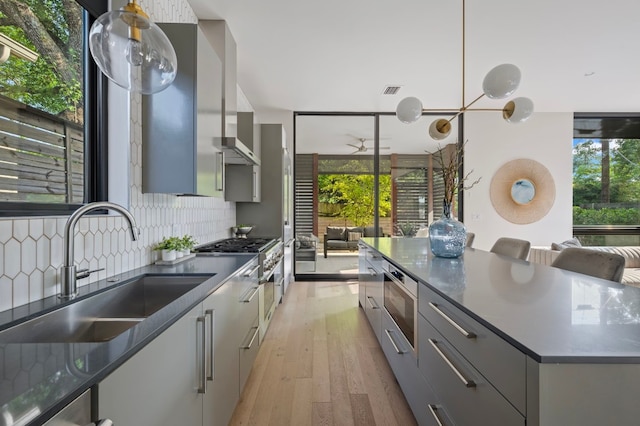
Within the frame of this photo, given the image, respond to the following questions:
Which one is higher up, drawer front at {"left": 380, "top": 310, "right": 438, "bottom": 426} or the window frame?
the window frame

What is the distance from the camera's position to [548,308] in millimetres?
1079

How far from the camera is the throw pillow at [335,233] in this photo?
6.08 m

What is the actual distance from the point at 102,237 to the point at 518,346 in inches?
67.7

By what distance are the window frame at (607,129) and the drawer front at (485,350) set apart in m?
5.71

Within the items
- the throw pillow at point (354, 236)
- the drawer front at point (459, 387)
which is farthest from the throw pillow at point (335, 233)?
the drawer front at point (459, 387)

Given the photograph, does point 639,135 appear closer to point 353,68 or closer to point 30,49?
point 353,68

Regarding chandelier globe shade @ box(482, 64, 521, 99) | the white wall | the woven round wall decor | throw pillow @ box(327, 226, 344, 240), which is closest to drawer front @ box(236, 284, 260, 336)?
chandelier globe shade @ box(482, 64, 521, 99)

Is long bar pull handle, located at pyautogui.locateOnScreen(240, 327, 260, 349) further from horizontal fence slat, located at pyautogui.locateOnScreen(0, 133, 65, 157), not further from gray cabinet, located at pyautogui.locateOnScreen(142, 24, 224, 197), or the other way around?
horizontal fence slat, located at pyautogui.locateOnScreen(0, 133, 65, 157)

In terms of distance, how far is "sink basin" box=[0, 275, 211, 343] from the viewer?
1.03 meters

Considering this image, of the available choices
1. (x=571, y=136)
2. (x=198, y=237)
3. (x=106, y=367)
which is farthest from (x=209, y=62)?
(x=571, y=136)

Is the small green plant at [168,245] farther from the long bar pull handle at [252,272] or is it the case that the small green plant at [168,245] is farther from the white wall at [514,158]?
the white wall at [514,158]

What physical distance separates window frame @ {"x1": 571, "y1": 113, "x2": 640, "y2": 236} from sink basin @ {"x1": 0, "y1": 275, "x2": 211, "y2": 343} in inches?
254

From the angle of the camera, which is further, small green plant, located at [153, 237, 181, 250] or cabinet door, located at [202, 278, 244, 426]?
small green plant, located at [153, 237, 181, 250]

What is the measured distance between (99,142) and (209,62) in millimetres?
903
